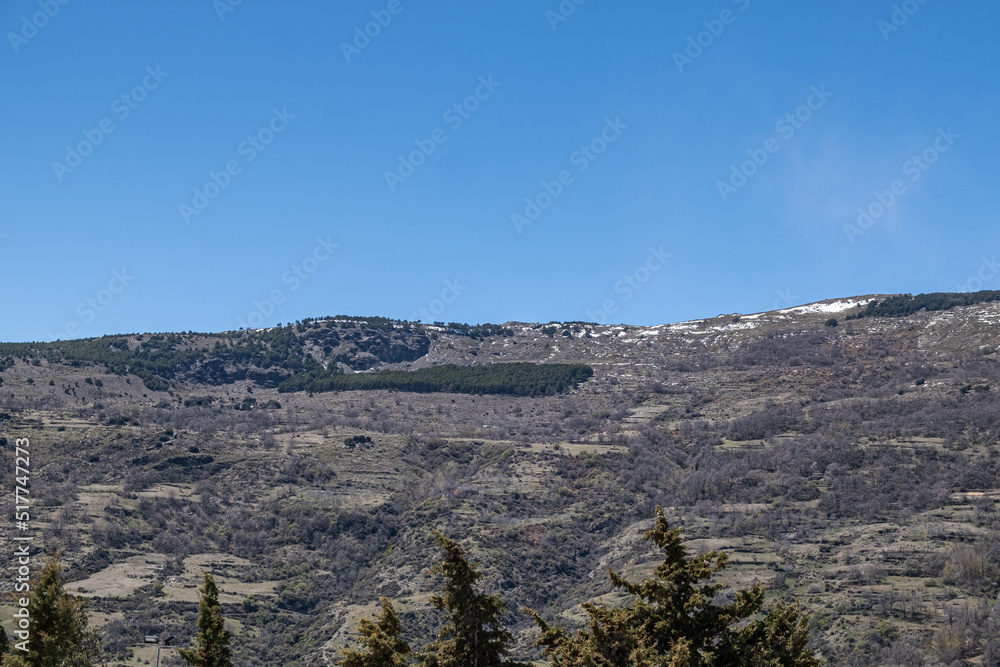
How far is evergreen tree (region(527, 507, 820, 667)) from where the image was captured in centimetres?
2794

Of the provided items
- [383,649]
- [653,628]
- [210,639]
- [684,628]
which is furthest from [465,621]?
[210,639]

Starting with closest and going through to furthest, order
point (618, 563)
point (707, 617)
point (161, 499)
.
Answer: point (707, 617), point (618, 563), point (161, 499)

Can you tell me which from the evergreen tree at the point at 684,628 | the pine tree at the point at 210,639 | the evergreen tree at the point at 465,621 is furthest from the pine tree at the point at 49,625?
the evergreen tree at the point at 684,628

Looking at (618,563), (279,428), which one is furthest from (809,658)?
(279,428)

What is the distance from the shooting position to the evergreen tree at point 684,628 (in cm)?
2794

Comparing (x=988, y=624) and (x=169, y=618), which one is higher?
(x=169, y=618)

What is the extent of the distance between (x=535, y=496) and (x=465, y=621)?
400 ft

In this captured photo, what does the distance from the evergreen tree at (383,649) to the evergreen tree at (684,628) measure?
5373 millimetres

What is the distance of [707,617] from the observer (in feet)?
92.4

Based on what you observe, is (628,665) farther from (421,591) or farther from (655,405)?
(655,405)

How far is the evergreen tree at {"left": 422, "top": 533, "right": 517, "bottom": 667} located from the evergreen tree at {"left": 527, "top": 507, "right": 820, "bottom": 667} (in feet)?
9.10

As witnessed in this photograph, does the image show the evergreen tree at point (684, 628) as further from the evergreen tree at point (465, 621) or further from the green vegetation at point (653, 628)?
the evergreen tree at point (465, 621)

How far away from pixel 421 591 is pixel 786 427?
226 feet

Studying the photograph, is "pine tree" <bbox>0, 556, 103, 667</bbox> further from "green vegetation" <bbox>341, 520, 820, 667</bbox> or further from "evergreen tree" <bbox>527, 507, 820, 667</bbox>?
"evergreen tree" <bbox>527, 507, 820, 667</bbox>
